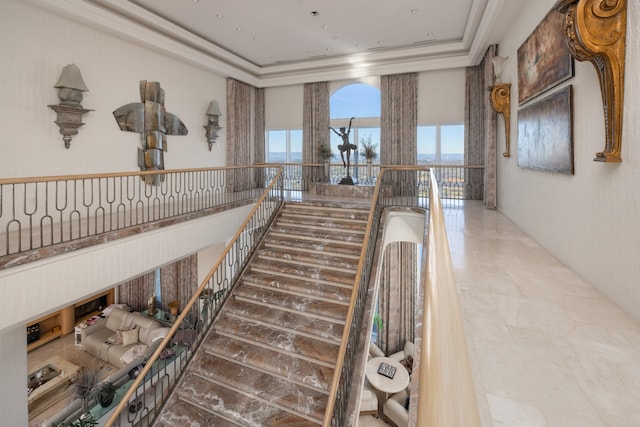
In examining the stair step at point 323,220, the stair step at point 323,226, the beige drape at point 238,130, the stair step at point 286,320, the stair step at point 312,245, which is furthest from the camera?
the beige drape at point 238,130

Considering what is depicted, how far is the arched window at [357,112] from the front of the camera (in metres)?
10.5

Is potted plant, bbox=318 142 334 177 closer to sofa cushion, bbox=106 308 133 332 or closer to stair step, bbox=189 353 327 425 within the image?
stair step, bbox=189 353 327 425

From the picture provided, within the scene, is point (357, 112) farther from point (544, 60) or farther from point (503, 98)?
point (544, 60)

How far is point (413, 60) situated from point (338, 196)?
4514 millimetres

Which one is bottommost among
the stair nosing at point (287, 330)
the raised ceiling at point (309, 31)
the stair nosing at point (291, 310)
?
the stair nosing at point (287, 330)

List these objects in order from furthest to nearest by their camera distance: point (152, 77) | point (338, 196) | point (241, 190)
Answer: point (241, 190) → point (338, 196) → point (152, 77)

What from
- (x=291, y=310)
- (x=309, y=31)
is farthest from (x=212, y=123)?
(x=291, y=310)

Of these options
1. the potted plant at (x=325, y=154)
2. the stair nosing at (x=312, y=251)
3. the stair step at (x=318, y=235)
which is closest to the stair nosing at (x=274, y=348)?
the stair nosing at (x=312, y=251)

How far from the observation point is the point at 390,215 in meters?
6.99

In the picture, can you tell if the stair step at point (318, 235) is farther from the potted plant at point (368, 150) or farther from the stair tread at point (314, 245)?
the potted plant at point (368, 150)

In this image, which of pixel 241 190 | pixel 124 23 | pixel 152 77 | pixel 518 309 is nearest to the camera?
pixel 518 309

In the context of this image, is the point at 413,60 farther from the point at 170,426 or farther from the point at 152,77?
the point at 170,426

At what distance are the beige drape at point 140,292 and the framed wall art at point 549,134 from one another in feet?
38.6

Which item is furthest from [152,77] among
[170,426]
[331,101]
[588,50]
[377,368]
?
[377,368]
